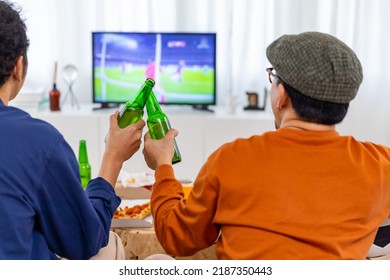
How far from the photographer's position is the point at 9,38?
4.83 ft

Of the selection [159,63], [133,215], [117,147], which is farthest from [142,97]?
[159,63]

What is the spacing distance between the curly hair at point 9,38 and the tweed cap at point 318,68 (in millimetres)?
581

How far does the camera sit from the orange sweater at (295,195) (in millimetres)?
1403

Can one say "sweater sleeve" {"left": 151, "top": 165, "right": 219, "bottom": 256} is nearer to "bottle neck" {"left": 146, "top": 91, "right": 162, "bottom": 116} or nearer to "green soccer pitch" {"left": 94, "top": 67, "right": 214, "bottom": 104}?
"bottle neck" {"left": 146, "top": 91, "right": 162, "bottom": 116}

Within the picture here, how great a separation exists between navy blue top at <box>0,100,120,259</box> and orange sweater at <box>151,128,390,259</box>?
0.91 ft

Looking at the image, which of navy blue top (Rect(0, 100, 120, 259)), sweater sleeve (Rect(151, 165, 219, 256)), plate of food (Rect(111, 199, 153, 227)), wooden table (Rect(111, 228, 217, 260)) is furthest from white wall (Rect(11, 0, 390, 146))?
navy blue top (Rect(0, 100, 120, 259))

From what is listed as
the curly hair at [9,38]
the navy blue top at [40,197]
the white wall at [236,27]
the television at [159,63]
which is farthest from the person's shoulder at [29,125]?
the white wall at [236,27]

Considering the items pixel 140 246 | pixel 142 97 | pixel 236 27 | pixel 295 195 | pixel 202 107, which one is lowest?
pixel 140 246

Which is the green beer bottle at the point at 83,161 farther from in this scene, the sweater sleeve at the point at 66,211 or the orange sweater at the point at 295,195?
the orange sweater at the point at 295,195

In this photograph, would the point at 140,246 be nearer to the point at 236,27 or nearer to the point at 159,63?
the point at 159,63

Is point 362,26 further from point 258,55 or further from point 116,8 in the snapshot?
point 116,8

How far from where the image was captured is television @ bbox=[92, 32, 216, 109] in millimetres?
4094

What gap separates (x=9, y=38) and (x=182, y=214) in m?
0.56

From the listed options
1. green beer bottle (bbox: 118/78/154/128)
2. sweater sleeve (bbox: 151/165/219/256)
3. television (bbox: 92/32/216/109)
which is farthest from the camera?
television (bbox: 92/32/216/109)
